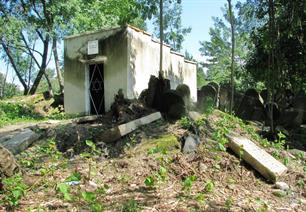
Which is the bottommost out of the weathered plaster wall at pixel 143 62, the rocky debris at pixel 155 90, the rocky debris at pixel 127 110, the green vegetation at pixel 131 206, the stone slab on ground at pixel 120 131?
the green vegetation at pixel 131 206

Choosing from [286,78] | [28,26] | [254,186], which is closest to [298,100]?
[286,78]

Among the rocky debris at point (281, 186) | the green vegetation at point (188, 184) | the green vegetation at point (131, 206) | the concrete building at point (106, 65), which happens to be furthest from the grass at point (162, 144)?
the concrete building at point (106, 65)

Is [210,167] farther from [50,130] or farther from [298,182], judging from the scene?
[50,130]

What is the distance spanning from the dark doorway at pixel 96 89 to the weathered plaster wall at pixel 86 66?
0.57 ft

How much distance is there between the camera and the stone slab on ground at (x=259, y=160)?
540 centimetres

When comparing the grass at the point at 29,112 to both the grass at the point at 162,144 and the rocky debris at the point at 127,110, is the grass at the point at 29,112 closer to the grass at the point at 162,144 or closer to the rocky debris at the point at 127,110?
the rocky debris at the point at 127,110

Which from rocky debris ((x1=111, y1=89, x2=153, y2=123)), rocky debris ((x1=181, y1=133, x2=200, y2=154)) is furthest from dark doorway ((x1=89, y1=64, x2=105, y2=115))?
rocky debris ((x1=181, y1=133, x2=200, y2=154))

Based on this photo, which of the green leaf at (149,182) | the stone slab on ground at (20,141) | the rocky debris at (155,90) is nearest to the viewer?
the green leaf at (149,182)

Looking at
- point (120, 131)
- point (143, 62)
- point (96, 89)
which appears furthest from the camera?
point (96, 89)

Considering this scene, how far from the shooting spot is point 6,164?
14.1 ft

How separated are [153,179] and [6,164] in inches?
74.5

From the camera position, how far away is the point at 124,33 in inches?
410

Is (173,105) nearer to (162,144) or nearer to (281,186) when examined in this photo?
(162,144)

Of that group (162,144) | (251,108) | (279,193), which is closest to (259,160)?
(279,193)
